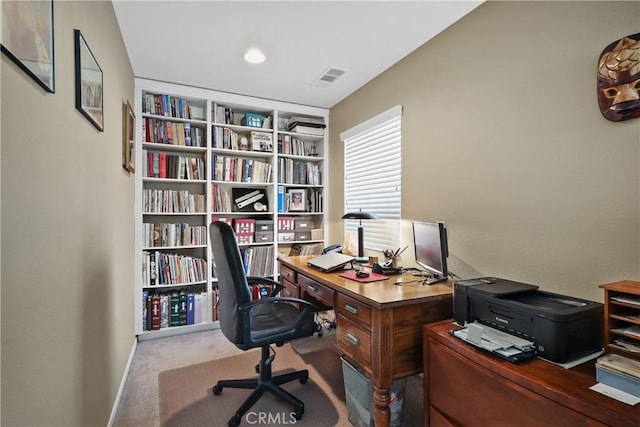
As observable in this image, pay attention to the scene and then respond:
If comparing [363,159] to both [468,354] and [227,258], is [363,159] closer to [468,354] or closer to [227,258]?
[227,258]

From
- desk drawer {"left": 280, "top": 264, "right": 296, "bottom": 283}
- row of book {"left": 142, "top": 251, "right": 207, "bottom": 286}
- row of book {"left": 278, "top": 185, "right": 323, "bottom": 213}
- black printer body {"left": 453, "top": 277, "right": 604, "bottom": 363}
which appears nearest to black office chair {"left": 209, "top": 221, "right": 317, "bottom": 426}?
desk drawer {"left": 280, "top": 264, "right": 296, "bottom": 283}

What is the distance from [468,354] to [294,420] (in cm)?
111

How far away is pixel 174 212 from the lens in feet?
9.56

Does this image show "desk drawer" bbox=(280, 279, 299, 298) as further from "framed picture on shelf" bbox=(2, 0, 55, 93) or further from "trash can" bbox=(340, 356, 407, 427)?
"framed picture on shelf" bbox=(2, 0, 55, 93)

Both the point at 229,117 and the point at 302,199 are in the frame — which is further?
the point at 302,199

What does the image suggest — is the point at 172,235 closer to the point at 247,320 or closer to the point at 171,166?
the point at 171,166

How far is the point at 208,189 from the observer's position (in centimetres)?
302

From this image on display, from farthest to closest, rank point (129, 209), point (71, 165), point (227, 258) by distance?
point (129, 209) → point (227, 258) → point (71, 165)

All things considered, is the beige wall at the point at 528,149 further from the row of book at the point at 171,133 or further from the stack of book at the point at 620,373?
the row of book at the point at 171,133

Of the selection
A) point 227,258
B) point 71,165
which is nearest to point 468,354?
point 227,258

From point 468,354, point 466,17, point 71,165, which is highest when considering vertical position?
point 466,17

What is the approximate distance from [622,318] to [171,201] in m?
3.15

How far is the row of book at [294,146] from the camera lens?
3438mm

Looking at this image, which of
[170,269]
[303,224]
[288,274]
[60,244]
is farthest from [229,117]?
[60,244]
